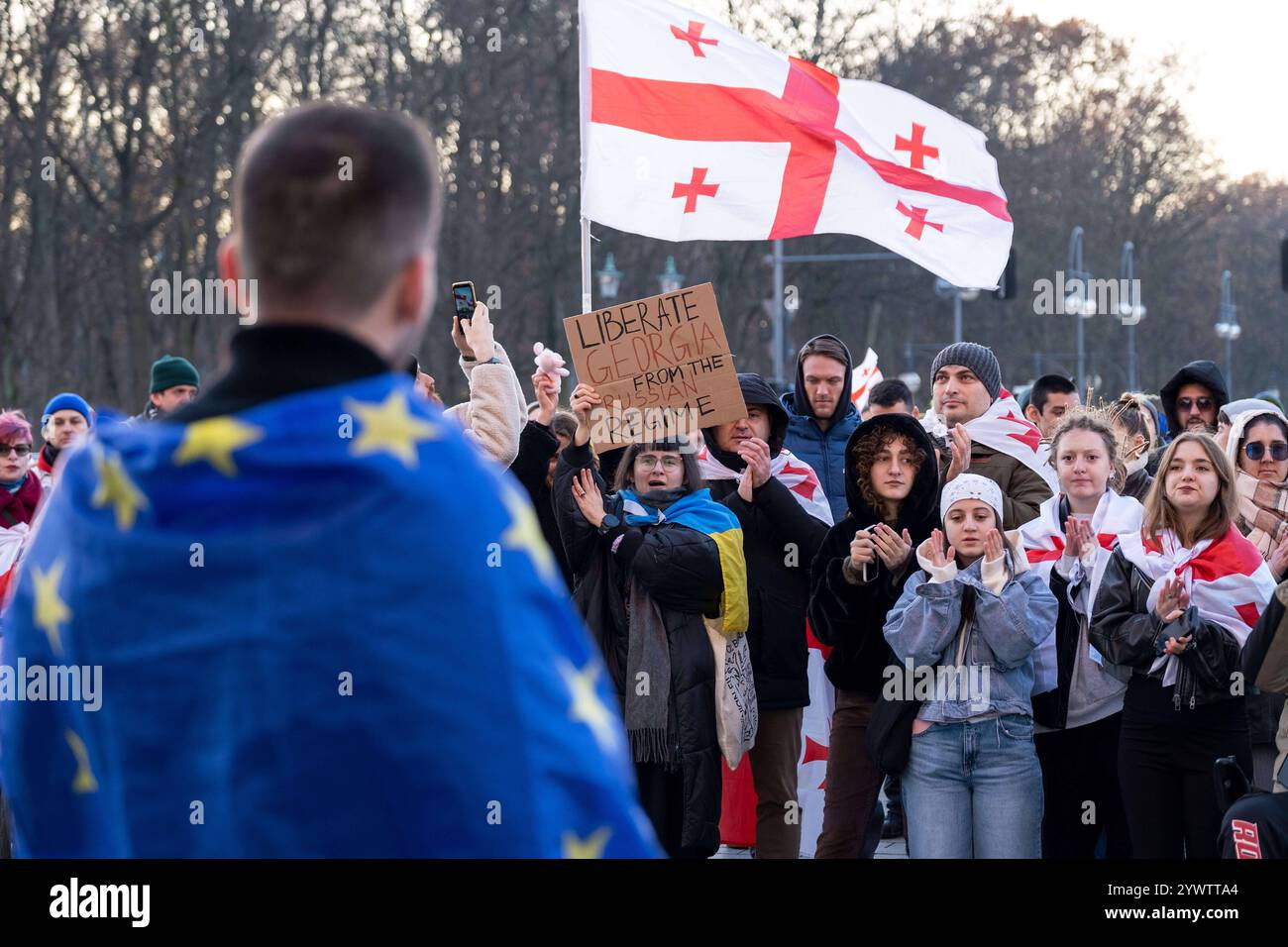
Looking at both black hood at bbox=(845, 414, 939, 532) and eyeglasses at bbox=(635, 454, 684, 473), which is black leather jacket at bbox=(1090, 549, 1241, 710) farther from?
eyeglasses at bbox=(635, 454, 684, 473)

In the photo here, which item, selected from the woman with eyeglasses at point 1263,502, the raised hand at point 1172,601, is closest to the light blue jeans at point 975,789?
the raised hand at point 1172,601

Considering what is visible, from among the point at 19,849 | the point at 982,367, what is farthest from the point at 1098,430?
the point at 19,849

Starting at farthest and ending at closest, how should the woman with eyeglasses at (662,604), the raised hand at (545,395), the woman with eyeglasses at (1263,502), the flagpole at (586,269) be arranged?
the flagpole at (586,269), the raised hand at (545,395), the woman with eyeglasses at (662,604), the woman with eyeglasses at (1263,502)

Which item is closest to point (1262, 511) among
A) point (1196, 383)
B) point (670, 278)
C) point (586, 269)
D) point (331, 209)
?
point (1196, 383)

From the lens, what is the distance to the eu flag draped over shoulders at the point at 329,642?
5.34 feet

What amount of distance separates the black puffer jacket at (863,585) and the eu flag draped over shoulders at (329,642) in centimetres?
484

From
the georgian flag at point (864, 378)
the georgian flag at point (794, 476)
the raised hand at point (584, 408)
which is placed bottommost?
the georgian flag at point (794, 476)

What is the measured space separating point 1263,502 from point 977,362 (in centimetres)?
148

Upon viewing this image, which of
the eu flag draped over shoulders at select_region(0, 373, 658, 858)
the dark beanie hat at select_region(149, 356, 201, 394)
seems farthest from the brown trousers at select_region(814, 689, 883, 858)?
the eu flag draped over shoulders at select_region(0, 373, 658, 858)

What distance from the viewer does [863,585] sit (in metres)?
6.48

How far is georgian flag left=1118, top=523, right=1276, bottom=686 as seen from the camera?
607cm

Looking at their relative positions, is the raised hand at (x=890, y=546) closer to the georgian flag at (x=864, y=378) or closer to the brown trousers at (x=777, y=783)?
the brown trousers at (x=777, y=783)

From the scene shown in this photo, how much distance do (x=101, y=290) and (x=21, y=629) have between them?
30.0 metres

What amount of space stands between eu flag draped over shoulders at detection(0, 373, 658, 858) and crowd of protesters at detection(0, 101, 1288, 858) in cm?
376
